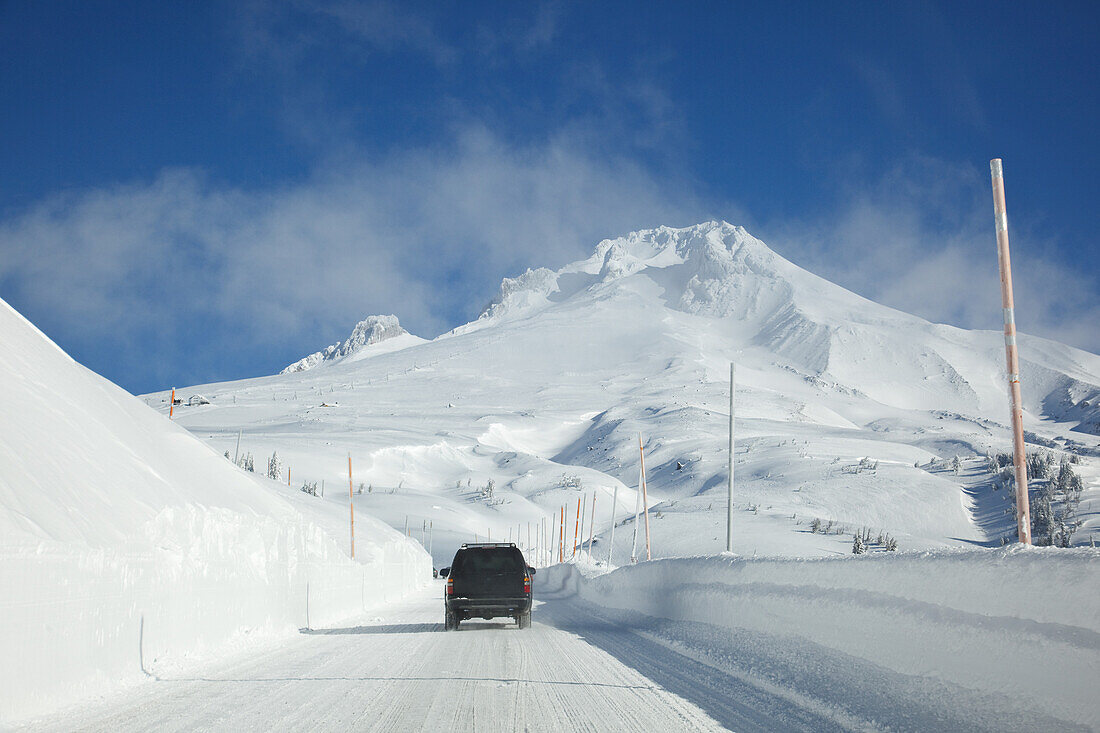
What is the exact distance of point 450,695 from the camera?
9250 mm

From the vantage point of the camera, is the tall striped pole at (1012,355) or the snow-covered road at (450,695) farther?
the tall striped pole at (1012,355)

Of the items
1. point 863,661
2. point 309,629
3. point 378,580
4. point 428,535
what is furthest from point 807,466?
point 863,661

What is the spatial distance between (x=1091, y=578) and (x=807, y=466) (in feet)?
293

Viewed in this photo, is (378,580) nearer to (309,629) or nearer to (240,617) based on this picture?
(309,629)

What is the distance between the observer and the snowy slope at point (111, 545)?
7758 millimetres

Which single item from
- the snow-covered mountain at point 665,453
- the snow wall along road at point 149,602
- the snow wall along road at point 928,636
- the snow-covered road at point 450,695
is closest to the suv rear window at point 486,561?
the snow wall along road at point 149,602

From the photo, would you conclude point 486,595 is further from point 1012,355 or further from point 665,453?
point 665,453

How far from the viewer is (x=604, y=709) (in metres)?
8.45

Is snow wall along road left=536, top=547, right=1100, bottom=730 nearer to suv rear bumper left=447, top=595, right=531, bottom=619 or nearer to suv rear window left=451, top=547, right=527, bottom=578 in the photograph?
suv rear bumper left=447, top=595, right=531, bottom=619

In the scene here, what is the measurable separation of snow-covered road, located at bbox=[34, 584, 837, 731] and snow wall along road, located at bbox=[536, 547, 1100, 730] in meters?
0.59

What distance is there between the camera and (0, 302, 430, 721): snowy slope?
25.5 ft

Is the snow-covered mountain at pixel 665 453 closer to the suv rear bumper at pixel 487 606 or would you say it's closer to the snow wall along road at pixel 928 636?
the suv rear bumper at pixel 487 606

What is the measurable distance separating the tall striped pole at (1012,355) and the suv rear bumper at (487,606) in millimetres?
11460

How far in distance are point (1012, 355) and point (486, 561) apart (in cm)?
1338
